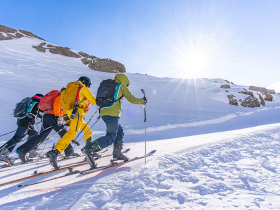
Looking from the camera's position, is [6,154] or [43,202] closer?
[43,202]

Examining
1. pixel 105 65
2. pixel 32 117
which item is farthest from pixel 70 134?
pixel 105 65

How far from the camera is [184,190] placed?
1.87m

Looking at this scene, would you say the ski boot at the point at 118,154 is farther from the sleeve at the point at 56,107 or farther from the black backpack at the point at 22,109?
the black backpack at the point at 22,109

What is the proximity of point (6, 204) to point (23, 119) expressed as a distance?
2.88 meters

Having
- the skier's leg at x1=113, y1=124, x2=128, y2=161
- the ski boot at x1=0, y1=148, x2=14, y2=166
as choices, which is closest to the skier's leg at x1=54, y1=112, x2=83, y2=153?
the skier's leg at x1=113, y1=124, x2=128, y2=161

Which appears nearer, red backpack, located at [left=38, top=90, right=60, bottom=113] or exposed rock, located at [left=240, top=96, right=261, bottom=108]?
red backpack, located at [left=38, top=90, right=60, bottom=113]

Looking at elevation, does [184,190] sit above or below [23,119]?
below

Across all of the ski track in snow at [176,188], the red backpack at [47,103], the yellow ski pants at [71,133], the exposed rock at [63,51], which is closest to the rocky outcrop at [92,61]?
the exposed rock at [63,51]

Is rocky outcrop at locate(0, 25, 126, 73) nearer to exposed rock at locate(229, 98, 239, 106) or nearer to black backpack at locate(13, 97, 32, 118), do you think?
exposed rock at locate(229, 98, 239, 106)

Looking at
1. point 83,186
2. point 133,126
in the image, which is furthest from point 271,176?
point 133,126

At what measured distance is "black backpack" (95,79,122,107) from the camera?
3.12m

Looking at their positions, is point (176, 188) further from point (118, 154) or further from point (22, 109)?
point (22, 109)

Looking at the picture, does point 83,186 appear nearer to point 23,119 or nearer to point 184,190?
point 184,190

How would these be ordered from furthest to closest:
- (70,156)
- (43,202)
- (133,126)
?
(133,126) → (70,156) → (43,202)
